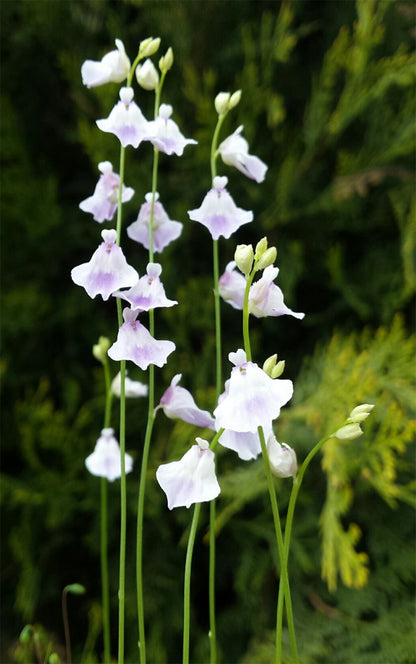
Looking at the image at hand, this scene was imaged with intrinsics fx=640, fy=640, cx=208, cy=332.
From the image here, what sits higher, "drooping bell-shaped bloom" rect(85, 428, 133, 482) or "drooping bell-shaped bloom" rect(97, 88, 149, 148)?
"drooping bell-shaped bloom" rect(97, 88, 149, 148)

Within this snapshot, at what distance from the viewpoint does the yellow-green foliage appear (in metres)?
0.86

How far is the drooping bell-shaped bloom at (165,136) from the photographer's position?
506 millimetres

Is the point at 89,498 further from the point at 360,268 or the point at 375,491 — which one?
the point at 360,268

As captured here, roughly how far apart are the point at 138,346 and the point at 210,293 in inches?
29.8

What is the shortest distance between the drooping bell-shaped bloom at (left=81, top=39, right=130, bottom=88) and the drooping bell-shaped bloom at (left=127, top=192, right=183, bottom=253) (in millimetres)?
108

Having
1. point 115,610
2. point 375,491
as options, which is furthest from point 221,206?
point 115,610

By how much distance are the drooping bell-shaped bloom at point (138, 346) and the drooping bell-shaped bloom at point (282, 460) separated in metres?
0.10

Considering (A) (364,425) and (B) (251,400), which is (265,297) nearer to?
(B) (251,400)

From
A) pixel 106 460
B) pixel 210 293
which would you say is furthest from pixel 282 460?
pixel 210 293

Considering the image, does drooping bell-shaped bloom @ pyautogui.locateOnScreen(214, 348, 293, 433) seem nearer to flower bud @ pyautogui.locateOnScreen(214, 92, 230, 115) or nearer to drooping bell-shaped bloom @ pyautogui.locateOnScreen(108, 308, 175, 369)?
drooping bell-shaped bloom @ pyautogui.locateOnScreen(108, 308, 175, 369)

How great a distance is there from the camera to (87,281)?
0.46m

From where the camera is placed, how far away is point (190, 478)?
1.48 ft

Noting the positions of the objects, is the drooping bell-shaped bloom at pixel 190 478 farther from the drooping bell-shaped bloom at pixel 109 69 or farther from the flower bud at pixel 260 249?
the drooping bell-shaped bloom at pixel 109 69

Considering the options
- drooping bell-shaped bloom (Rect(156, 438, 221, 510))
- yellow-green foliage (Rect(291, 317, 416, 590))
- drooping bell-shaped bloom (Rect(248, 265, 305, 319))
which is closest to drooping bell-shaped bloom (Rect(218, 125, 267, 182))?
drooping bell-shaped bloom (Rect(248, 265, 305, 319))
